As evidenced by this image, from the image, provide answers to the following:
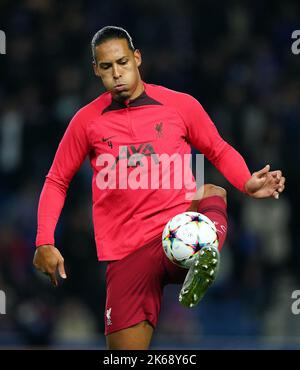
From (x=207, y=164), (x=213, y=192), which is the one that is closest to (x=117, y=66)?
(x=213, y=192)

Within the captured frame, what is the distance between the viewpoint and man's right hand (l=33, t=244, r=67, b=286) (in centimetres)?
615

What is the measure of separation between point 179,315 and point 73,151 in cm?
473

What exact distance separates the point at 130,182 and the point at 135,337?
87cm

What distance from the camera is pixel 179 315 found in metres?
10.9

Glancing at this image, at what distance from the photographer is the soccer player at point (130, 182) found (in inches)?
246

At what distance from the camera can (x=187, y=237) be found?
235 inches

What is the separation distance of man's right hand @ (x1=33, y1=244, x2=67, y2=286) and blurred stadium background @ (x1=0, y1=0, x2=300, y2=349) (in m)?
4.31

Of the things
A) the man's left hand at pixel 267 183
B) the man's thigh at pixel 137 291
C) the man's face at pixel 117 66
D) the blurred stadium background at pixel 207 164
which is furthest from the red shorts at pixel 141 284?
the blurred stadium background at pixel 207 164

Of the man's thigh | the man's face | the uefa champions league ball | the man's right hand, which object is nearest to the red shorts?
the man's thigh

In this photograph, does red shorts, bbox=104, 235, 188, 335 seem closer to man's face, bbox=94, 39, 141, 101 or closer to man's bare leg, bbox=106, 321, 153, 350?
man's bare leg, bbox=106, 321, 153, 350

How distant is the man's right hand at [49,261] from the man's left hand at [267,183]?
3.76 ft

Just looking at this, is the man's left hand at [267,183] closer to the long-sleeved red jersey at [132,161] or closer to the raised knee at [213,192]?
the long-sleeved red jersey at [132,161]

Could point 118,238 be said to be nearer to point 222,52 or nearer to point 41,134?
point 41,134

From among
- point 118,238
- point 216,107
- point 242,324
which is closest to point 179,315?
point 242,324
